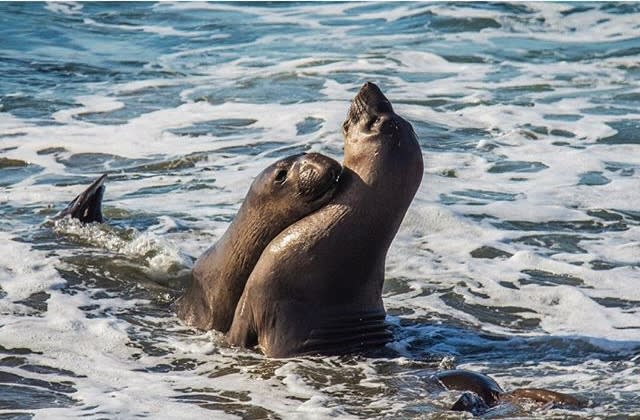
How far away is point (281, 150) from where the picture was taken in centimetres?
1216

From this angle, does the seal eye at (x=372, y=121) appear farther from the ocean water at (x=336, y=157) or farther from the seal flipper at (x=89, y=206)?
the seal flipper at (x=89, y=206)

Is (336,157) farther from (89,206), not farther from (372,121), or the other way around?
(372,121)

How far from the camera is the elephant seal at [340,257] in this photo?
6145 mm

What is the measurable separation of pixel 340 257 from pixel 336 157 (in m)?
5.78

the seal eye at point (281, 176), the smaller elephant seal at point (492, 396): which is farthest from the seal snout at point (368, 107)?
the smaller elephant seal at point (492, 396)

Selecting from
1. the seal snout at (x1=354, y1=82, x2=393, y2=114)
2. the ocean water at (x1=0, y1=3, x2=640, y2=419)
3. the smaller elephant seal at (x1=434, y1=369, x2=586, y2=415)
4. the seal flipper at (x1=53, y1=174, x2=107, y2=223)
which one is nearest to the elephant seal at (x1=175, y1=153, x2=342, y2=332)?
the ocean water at (x1=0, y1=3, x2=640, y2=419)

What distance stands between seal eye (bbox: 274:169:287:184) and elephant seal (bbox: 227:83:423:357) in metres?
0.23

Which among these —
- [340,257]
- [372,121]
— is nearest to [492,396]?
[340,257]

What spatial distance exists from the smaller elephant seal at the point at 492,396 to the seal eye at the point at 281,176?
1.40m

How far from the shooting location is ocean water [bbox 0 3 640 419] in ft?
19.6

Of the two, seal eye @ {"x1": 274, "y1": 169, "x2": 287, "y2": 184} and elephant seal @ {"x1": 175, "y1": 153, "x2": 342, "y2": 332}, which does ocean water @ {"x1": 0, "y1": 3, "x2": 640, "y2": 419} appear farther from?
seal eye @ {"x1": 274, "y1": 169, "x2": 287, "y2": 184}

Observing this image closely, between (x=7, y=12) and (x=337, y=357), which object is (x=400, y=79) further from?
(x=337, y=357)

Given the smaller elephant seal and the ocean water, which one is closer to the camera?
the smaller elephant seal

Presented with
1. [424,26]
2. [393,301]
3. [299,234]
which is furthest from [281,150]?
[424,26]
